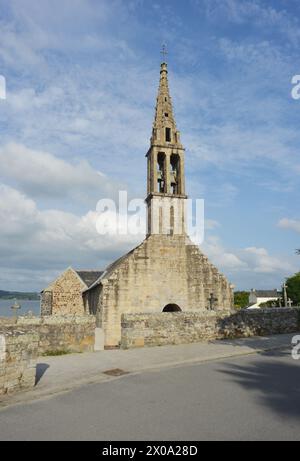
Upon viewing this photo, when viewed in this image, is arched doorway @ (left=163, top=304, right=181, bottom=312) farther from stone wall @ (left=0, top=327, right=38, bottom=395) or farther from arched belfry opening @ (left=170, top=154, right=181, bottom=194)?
stone wall @ (left=0, top=327, right=38, bottom=395)

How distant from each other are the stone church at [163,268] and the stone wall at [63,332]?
556 centimetres

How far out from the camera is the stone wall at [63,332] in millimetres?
12844

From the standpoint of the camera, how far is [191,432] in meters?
5.27

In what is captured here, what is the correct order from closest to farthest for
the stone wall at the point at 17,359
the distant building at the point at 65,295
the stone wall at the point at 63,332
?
the stone wall at the point at 17,359
the stone wall at the point at 63,332
the distant building at the point at 65,295

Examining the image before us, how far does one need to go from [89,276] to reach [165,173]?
44.6 feet

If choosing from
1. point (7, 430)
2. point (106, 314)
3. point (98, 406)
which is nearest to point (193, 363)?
point (98, 406)

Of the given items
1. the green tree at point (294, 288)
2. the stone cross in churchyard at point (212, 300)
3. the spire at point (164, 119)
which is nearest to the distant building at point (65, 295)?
the stone cross in churchyard at point (212, 300)

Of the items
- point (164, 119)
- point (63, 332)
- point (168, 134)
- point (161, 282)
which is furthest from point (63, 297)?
point (63, 332)

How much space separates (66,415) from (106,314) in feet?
43.0

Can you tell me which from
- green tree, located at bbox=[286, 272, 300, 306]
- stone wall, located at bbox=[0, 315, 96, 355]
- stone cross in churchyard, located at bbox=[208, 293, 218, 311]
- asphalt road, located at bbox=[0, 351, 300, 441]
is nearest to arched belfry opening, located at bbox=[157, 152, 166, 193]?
stone cross in churchyard, located at bbox=[208, 293, 218, 311]

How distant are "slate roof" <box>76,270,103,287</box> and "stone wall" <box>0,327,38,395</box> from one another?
2202 cm

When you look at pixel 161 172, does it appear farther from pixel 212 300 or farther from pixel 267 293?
pixel 267 293

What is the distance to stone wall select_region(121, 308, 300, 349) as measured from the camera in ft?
47.3

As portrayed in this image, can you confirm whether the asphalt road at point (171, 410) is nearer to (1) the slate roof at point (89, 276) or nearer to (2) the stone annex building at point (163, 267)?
(2) the stone annex building at point (163, 267)
